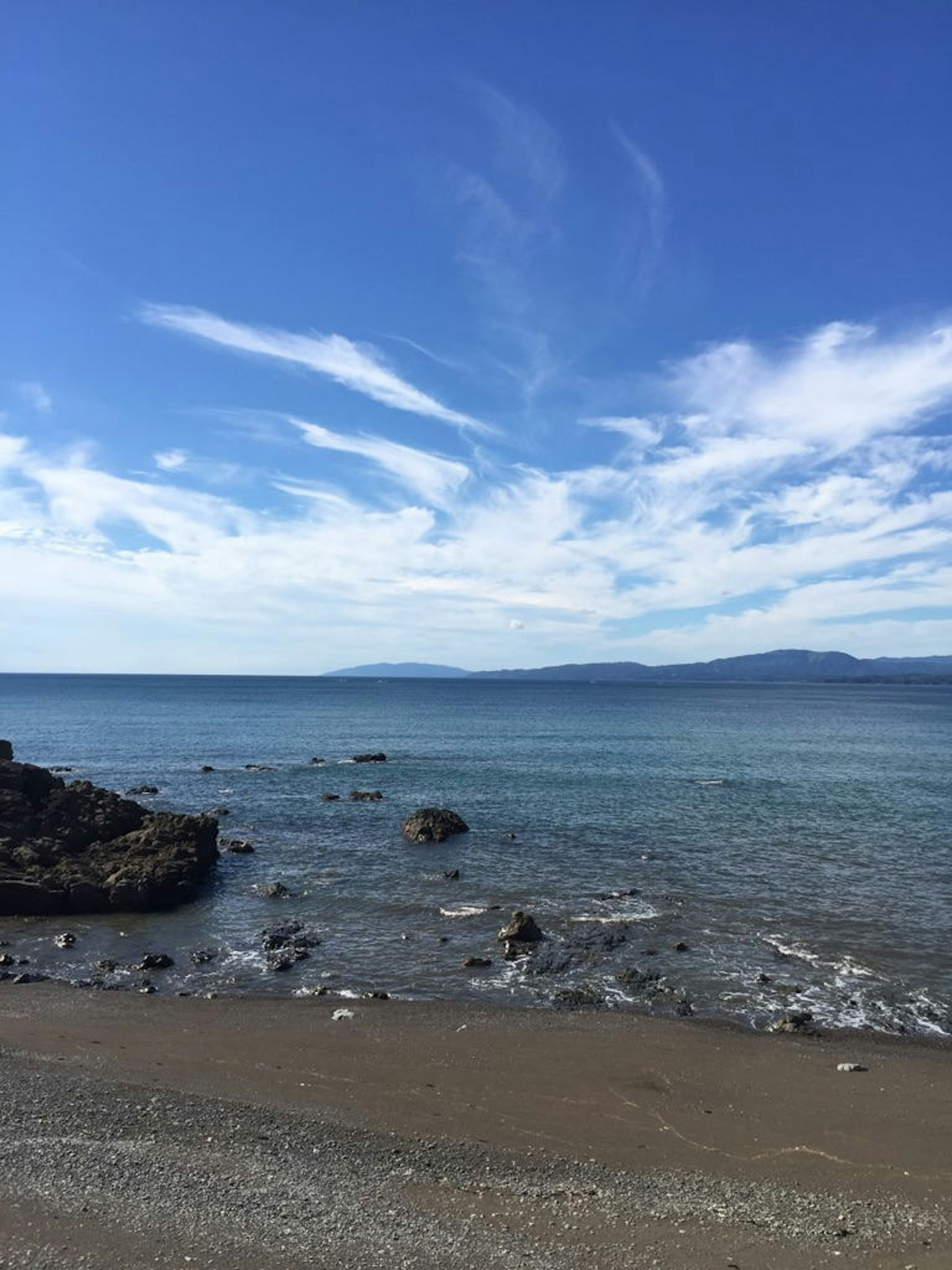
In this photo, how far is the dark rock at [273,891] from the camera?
28797 mm

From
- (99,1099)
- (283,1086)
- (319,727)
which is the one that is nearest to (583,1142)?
(283,1086)

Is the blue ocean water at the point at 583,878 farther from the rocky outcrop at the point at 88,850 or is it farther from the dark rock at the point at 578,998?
the rocky outcrop at the point at 88,850

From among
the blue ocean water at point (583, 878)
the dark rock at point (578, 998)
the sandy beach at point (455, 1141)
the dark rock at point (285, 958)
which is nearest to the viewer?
the sandy beach at point (455, 1141)

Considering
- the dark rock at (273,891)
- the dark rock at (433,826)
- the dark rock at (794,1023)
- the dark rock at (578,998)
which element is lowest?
the dark rock at (578,998)

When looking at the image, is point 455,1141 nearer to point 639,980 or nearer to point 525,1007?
point 525,1007

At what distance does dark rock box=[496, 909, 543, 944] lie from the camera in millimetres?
23875

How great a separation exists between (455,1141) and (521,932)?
11.1m

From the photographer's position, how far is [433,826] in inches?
1538

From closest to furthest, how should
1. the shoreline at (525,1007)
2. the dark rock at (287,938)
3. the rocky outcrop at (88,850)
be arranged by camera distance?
the shoreline at (525,1007), the dark rock at (287,938), the rocky outcrop at (88,850)

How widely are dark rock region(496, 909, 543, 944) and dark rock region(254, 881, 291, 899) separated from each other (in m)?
9.01

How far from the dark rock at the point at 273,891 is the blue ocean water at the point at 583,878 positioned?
15.7 inches

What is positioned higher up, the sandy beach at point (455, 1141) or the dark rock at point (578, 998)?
the sandy beach at point (455, 1141)

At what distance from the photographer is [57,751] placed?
77500mm

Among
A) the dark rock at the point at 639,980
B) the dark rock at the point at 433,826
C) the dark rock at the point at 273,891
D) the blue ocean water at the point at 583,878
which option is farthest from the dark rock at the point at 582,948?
the dark rock at the point at 433,826
